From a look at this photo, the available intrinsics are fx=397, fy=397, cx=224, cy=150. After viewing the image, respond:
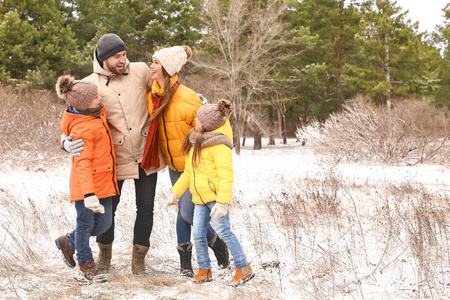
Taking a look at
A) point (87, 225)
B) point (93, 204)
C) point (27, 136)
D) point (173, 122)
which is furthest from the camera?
point (27, 136)

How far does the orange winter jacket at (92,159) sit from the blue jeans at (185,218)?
58 centimetres

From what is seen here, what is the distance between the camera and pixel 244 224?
4926 millimetres

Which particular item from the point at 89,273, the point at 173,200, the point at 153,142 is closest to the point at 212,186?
the point at 173,200

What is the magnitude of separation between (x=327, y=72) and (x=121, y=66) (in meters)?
30.0

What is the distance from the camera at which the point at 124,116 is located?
3.35 meters

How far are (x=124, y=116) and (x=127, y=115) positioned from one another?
3cm

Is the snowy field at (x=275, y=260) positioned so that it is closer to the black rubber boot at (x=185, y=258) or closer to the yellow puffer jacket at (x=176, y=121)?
the black rubber boot at (x=185, y=258)

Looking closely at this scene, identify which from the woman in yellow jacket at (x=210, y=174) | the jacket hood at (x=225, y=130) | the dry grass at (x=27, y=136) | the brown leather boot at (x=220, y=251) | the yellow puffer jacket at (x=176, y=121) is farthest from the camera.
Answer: the dry grass at (x=27, y=136)

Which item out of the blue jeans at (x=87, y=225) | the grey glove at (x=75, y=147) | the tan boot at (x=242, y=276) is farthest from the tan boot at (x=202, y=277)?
the grey glove at (x=75, y=147)

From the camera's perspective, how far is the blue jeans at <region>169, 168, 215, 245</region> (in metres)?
3.40

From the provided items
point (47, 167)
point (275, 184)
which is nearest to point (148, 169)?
point (275, 184)

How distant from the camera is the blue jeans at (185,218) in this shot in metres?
3.40

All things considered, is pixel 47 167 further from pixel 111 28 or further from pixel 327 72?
pixel 327 72

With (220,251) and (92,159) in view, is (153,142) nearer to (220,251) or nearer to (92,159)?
(92,159)
